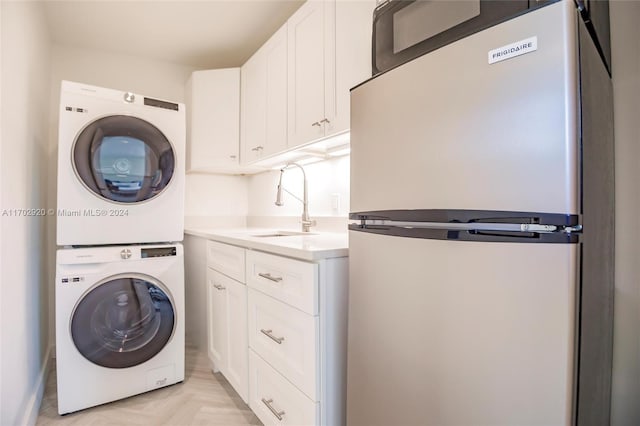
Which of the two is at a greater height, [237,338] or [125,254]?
[125,254]

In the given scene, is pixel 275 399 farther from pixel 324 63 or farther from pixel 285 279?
pixel 324 63

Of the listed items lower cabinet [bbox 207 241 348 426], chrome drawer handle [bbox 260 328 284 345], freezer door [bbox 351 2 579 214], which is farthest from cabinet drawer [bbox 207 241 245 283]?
freezer door [bbox 351 2 579 214]

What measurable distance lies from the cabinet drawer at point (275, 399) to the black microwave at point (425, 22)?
1.19 m

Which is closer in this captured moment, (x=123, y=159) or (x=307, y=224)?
(x=123, y=159)

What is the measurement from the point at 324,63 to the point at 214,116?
1.30 meters

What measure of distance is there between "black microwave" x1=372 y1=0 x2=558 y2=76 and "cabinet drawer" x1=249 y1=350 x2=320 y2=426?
3.89ft

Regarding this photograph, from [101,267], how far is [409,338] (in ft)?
5.54

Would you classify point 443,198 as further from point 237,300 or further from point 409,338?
point 237,300

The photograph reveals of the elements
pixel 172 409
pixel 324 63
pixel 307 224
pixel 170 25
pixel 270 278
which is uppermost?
pixel 170 25

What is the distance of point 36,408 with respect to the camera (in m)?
1.67

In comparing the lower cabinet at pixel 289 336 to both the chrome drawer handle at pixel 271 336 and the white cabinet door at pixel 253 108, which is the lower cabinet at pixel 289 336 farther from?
the white cabinet door at pixel 253 108

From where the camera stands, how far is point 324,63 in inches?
62.1

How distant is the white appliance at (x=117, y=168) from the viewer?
66.4 inches

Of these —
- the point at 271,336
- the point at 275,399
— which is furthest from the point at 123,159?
the point at 275,399
